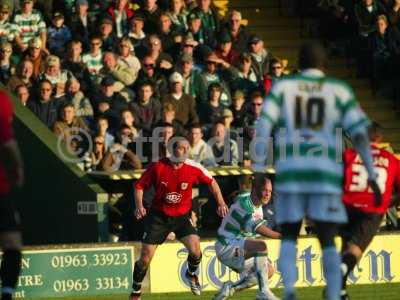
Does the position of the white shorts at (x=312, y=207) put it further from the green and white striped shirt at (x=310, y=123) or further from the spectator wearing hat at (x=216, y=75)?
the spectator wearing hat at (x=216, y=75)

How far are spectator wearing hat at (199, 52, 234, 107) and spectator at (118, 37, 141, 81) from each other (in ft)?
3.34

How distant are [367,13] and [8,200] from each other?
43.4ft

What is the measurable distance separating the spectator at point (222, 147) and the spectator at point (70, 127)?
5.82 feet

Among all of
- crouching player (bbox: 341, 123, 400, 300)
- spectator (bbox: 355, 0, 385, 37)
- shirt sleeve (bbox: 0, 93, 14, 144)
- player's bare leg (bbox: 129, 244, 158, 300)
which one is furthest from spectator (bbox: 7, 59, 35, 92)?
shirt sleeve (bbox: 0, 93, 14, 144)

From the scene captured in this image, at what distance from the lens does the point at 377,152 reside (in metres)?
14.4

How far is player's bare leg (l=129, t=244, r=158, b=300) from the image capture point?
16.2 meters

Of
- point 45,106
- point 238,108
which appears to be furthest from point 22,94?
point 238,108

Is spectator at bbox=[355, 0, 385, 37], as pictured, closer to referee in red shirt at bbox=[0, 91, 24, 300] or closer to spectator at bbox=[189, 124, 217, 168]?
spectator at bbox=[189, 124, 217, 168]

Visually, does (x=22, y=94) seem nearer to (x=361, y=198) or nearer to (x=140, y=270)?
(x=140, y=270)

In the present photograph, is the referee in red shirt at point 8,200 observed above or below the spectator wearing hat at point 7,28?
below

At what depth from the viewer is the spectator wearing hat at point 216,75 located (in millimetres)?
21953

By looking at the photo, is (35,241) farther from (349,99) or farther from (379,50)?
(349,99)

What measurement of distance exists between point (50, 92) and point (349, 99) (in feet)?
30.3

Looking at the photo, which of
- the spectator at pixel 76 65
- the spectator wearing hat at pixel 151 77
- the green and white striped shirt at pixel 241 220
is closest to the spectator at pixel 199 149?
the spectator wearing hat at pixel 151 77
